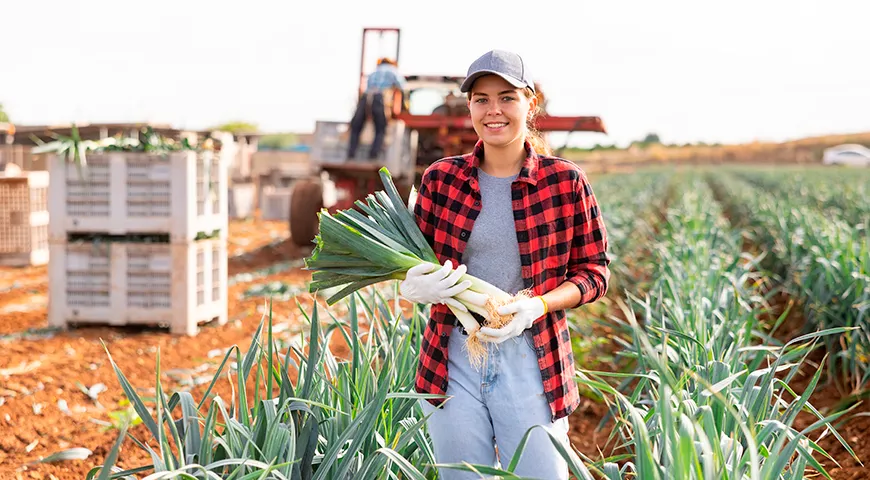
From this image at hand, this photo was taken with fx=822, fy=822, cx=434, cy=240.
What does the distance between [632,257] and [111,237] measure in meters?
4.52

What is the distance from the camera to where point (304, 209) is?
10.8 m

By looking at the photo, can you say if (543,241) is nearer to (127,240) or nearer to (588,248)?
(588,248)

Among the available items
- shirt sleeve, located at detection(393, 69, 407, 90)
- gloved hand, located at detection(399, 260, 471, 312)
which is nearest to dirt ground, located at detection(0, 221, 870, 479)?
gloved hand, located at detection(399, 260, 471, 312)

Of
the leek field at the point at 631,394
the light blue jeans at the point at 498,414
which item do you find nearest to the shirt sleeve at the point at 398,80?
the leek field at the point at 631,394

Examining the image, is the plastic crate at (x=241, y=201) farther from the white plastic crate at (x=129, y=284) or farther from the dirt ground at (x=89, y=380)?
the white plastic crate at (x=129, y=284)

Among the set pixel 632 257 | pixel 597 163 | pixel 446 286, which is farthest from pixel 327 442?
pixel 597 163

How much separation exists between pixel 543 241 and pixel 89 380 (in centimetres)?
353

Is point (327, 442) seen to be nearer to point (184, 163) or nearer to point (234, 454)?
point (234, 454)

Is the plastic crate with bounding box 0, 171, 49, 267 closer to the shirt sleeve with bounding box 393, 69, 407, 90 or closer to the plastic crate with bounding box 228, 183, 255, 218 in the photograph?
the shirt sleeve with bounding box 393, 69, 407, 90

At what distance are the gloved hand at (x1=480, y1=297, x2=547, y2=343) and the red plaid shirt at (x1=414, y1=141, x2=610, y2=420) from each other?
0.13 m

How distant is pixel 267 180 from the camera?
19016mm

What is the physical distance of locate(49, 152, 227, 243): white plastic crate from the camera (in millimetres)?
5801

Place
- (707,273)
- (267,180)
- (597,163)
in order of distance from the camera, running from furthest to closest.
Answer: (597,163), (267,180), (707,273)

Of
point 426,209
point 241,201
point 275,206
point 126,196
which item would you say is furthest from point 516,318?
point 241,201
